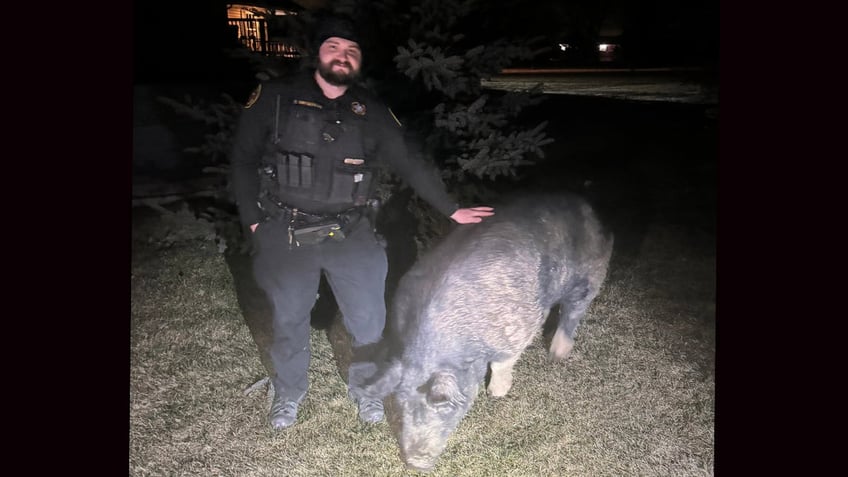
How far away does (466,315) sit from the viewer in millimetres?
3277

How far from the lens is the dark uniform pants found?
3016mm

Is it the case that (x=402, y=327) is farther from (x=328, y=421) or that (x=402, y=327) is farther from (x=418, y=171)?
(x=418, y=171)

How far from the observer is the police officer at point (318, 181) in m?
2.78

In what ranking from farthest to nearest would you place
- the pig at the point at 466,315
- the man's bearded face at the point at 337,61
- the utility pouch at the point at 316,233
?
1. the pig at the point at 466,315
2. the utility pouch at the point at 316,233
3. the man's bearded face at the point at 337,61

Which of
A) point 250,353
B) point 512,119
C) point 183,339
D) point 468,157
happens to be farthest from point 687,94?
point 183,339

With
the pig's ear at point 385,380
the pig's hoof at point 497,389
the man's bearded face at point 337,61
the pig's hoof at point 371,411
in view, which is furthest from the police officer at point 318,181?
the pig's hoof at point 497,389

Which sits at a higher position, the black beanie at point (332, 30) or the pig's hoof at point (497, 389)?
the black beanie at point (332, 30)

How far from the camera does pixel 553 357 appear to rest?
4000mm

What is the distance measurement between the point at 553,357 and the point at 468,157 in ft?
5.04

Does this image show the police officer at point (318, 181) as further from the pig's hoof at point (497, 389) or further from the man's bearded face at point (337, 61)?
the pig's hoof at point (497, 389)

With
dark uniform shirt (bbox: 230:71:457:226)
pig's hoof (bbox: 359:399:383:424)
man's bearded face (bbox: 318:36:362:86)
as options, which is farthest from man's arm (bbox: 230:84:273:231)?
pig's hoof (bbox: 359:399:383:424)

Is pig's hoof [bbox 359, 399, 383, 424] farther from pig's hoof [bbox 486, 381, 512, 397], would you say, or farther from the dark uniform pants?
pig's hoof [bbox 486, 381, 512, 397]

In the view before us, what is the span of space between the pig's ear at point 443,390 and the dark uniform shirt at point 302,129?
1.06m

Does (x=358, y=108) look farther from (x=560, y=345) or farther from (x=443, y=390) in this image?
(x=560, y=345)
